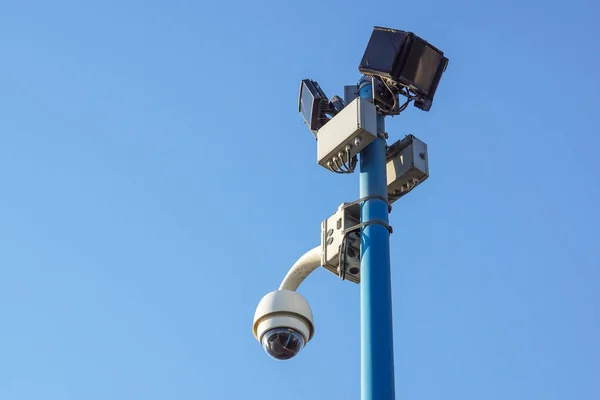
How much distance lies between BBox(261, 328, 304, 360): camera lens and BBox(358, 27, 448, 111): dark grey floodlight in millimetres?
2274

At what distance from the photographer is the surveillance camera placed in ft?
22.9

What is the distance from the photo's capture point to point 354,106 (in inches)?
295

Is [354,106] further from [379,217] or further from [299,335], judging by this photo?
[299,335]

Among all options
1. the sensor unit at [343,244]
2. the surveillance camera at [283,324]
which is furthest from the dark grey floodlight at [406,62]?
the surveillance camera at [283,324]

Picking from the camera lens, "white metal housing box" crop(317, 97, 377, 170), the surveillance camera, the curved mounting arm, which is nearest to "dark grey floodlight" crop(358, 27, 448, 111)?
"white metal housing box" crop(317, 97, 377, 170)

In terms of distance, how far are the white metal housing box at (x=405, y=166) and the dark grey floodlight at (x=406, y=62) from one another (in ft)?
1.36

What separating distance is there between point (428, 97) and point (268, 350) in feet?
8.39

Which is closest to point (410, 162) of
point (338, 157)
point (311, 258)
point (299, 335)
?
point (338, 157)

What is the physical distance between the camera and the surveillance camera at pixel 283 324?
698cm

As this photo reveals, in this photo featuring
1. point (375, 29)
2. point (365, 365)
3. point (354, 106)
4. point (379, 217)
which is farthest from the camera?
point (375, 29)

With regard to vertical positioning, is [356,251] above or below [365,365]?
above

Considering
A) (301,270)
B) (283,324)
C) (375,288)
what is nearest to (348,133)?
(301,270)

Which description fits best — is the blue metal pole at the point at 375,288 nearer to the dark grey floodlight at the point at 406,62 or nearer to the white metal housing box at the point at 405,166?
the white metal housing box at the point at 405,166

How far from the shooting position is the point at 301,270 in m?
7.57
